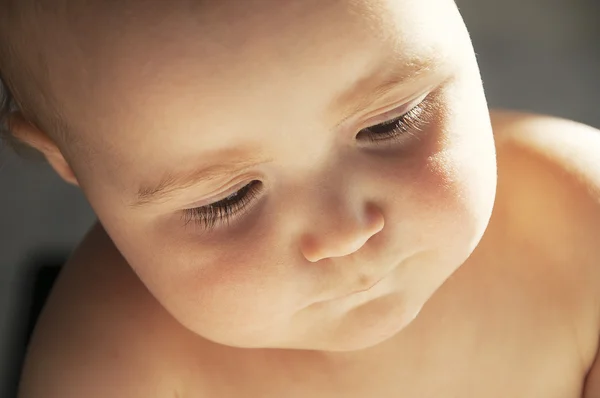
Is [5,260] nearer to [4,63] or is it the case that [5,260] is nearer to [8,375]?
[8,375]

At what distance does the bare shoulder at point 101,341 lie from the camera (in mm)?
688

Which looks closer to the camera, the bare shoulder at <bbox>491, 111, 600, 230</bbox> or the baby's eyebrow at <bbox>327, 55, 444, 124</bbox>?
the baby's eyebrow at <bbox>327, 55, 444, 124</bbox>

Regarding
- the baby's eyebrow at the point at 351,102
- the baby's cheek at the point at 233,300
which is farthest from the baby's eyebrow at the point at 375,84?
the baby's cheek at the point at 233,300

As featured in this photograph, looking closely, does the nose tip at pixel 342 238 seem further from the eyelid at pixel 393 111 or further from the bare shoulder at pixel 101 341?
the bare shoulder at pixel 101 341

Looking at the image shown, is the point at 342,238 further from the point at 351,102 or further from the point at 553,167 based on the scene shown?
the point at 553,167

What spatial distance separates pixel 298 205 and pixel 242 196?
0.04 metres

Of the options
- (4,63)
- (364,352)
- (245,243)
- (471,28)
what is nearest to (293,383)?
(364,352)

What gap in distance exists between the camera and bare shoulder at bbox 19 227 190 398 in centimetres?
69

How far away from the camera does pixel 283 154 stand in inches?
20.8

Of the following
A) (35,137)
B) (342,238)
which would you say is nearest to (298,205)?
(342,238)

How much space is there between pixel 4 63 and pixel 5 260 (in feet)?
1.42

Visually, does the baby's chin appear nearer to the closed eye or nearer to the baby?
the baby

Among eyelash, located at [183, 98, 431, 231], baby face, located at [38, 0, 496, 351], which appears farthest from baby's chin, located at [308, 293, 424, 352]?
eyelash, located at [183, 98, 431, 231]

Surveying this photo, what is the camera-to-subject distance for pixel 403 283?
618 mm
